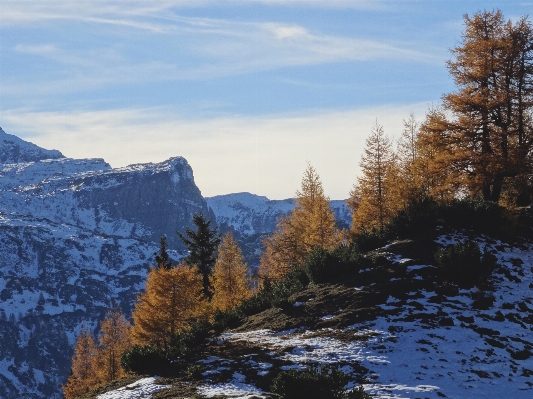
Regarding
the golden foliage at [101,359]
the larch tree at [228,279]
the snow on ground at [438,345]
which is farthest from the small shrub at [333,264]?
the golden foliage at [101,359]

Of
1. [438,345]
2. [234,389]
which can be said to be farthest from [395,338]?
[234,389]

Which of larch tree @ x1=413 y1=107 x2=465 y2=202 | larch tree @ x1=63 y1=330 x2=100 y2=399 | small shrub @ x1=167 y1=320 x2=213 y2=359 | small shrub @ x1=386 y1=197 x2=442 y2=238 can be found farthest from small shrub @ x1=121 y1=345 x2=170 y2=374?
larch tree @ x1=63 y1=330 x2=100 y2=399

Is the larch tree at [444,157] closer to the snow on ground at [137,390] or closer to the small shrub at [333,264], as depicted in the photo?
the small shrub at [333,264]

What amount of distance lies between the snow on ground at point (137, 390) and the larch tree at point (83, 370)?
31.9 m

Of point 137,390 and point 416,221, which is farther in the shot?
point 416,221

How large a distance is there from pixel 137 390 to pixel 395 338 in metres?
9.24

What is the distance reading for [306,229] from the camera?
45.8m

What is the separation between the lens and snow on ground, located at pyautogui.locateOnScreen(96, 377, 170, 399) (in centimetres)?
1831

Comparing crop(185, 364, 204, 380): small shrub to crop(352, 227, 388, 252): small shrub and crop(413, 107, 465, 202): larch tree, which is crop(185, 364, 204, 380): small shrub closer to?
crop(352, 227, 388, 252): small shrub

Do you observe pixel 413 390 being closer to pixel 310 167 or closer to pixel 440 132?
pixel 440 132

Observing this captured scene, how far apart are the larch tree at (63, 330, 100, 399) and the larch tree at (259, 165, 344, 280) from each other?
18.7 meters

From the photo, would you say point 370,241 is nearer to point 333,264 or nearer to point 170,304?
point 333,264

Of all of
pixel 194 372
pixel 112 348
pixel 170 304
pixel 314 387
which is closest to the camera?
pixel 314 387

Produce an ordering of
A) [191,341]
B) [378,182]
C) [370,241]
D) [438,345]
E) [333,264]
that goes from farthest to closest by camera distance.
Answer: [378,182] → [370,241] → [333,264] → [191,341] → [438,345]
